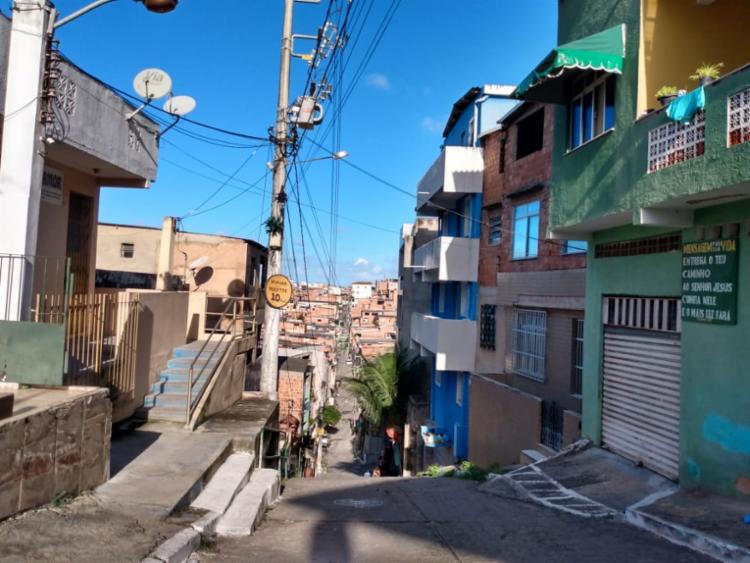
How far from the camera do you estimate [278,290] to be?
1463cm

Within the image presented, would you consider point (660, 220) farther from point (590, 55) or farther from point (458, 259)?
point (458, 259)

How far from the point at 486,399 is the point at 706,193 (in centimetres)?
941

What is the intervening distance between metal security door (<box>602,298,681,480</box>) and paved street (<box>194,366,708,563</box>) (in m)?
1.92

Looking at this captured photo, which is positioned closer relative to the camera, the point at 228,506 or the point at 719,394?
the point at 228,506

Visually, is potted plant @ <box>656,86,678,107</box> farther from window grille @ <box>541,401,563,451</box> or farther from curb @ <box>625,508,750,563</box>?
window grille @ <box>541,401,563,451</box>

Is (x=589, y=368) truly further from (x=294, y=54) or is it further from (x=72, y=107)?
(x=294, y=54)

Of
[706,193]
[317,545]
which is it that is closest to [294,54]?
[706,193]

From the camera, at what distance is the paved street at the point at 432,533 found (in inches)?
231

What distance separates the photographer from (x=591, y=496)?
8281mm

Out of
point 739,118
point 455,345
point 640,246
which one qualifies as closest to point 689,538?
point 739,118

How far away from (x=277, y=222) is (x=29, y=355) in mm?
8946

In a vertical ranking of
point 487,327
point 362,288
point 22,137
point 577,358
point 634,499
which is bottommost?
point 634,499

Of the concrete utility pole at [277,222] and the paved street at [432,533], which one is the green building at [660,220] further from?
the concrete utility pole at [277,222]

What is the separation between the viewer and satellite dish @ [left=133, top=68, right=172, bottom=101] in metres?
11.6
